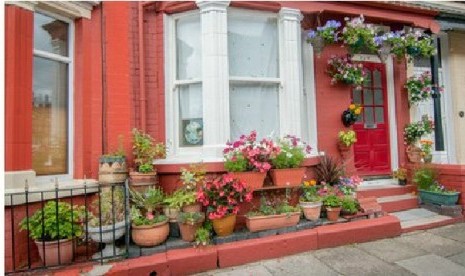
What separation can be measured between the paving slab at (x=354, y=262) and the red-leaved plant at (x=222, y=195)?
48.1 inches

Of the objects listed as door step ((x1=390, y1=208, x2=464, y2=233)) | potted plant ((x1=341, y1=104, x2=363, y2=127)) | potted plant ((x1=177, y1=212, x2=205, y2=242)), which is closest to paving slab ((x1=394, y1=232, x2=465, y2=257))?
door step ((x1=390, y1=208, x2=464, y2=233))

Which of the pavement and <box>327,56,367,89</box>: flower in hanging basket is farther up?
<box>327,56,367,89</box>: flower in hanging basket

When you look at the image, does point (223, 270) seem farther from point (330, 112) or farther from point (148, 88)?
point (330, 112)

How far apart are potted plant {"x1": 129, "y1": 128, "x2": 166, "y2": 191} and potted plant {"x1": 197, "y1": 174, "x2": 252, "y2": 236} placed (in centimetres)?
87

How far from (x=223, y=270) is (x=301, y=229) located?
48.5 inches

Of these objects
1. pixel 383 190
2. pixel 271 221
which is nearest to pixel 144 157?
pixel 271 221

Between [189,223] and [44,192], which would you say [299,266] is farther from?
[44,192]

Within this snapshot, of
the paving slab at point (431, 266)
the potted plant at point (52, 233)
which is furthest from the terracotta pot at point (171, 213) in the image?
the paving slab at point (431, 266)

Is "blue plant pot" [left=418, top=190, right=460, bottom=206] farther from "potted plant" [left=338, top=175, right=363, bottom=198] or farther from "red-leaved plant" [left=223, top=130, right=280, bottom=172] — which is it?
"red-leaved plant" [left=223, top=130, right=280, bottom=172]

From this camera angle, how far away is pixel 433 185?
5465 millimetres

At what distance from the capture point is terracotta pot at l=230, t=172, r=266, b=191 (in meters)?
4.20

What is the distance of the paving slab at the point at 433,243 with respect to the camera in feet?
13.2

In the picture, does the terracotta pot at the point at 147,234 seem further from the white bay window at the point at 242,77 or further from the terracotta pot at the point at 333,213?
the terracotta pot at the point at 333,213

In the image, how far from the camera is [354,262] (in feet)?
12.3
